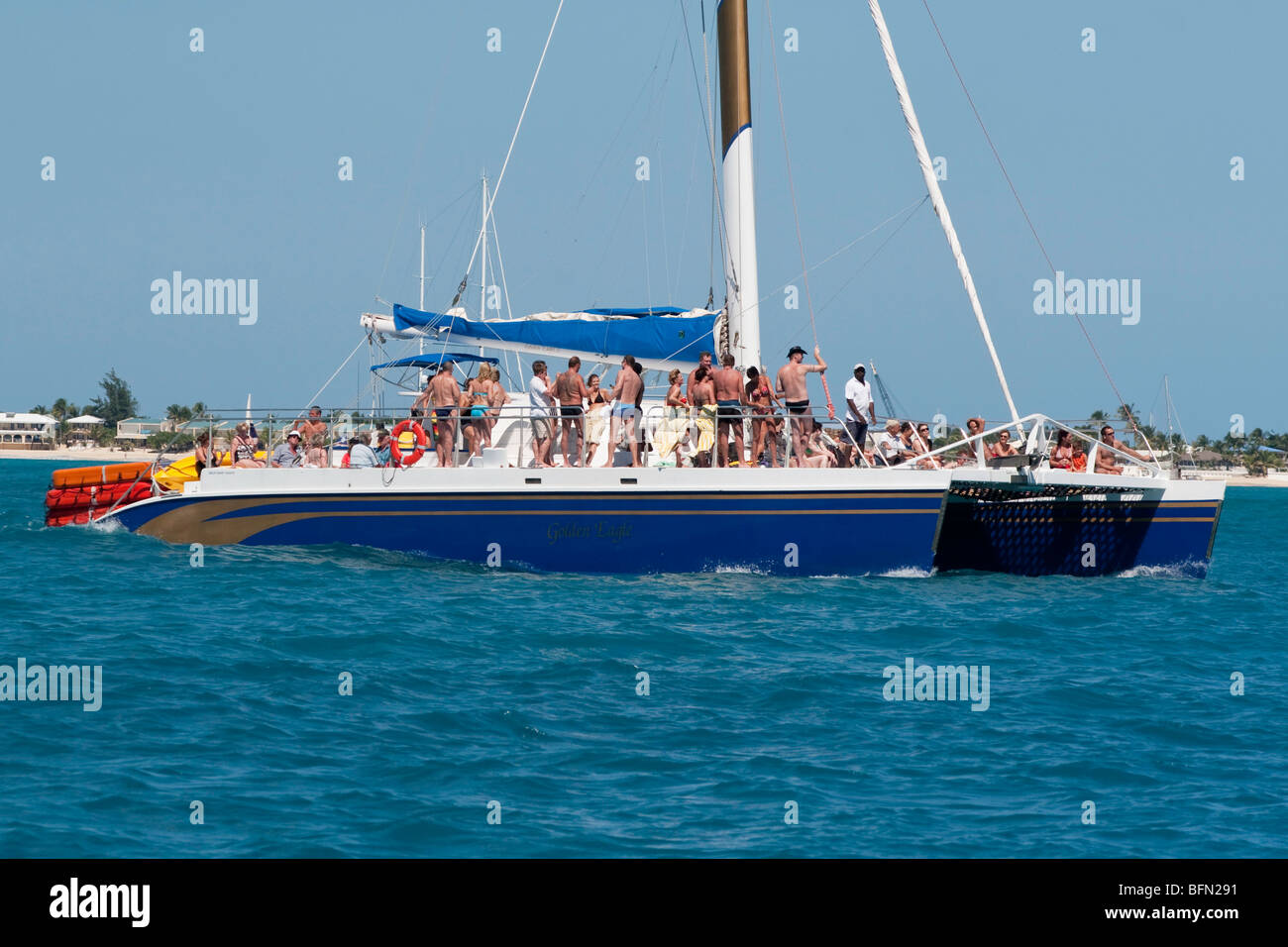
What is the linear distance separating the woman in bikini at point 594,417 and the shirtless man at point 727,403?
155cm

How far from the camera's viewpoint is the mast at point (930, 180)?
2034 cm

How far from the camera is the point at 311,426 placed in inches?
817

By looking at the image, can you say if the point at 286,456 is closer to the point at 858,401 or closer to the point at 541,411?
the point at 541,411

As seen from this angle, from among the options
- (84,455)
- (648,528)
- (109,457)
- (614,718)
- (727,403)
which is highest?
(727,403)

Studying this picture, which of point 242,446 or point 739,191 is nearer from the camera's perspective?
point 242,446

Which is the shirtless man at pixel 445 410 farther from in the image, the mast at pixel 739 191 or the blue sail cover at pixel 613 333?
the mast at pixel 739 191

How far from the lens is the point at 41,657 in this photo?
1313 centimetres

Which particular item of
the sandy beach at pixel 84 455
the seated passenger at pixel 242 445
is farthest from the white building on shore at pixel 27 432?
the seated passenger at pixel 242 445

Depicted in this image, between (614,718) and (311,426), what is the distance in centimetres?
1052

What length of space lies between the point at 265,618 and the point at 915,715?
711cm

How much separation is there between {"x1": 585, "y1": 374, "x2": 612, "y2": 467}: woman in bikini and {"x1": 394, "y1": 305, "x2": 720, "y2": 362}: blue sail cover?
63.0 inches

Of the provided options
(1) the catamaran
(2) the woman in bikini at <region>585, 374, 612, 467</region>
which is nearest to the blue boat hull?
(1) the catamaran

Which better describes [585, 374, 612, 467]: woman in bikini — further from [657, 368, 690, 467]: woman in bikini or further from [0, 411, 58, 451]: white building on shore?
[0, 411, 58, 451]: white building on shore

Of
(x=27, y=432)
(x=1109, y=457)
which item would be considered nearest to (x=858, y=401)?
(x=1109, y=457)
